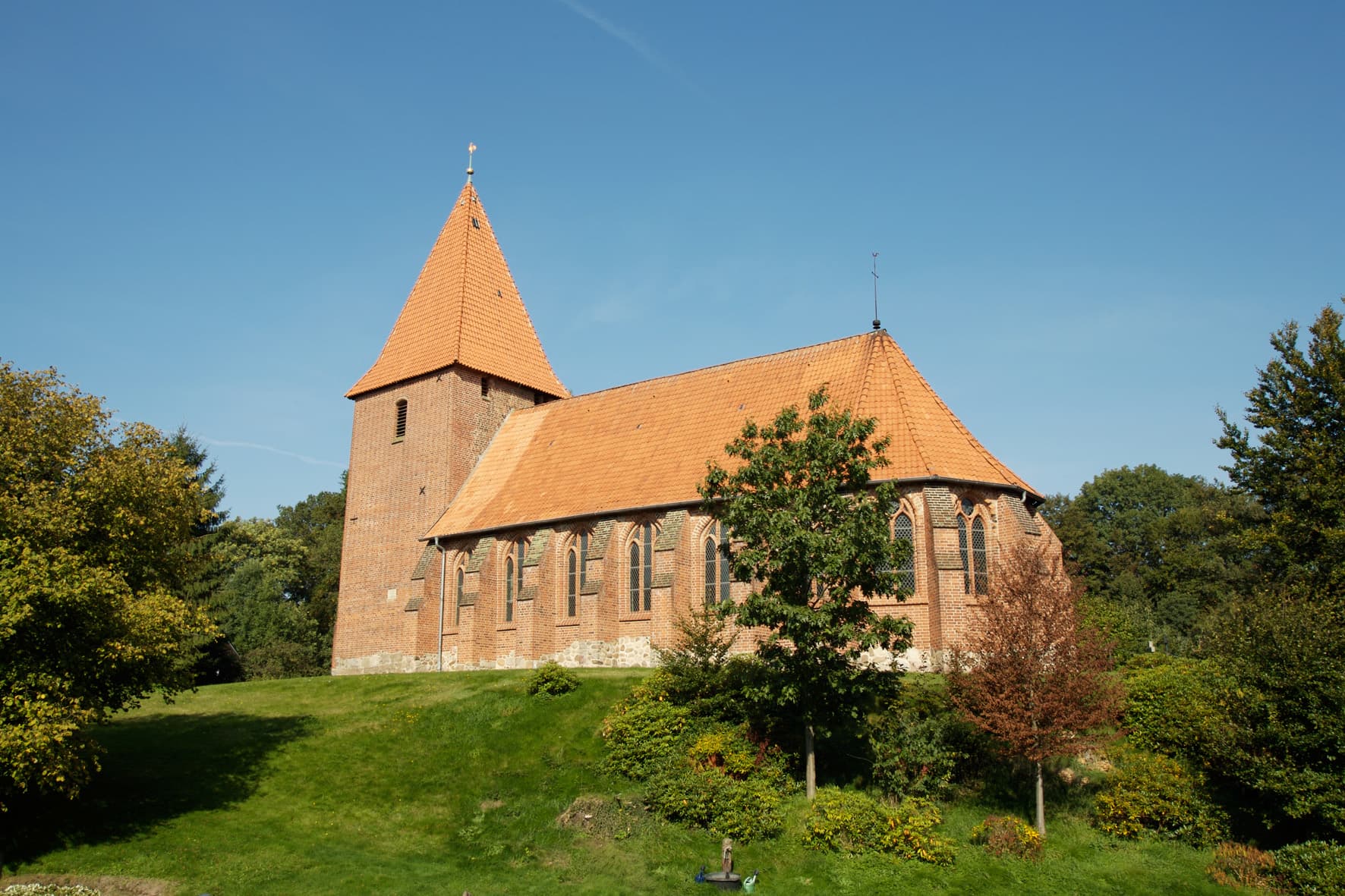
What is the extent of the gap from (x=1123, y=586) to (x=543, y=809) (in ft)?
134

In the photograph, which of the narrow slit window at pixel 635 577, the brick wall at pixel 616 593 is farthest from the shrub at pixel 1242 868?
the narrow slit window at pixel 635 577

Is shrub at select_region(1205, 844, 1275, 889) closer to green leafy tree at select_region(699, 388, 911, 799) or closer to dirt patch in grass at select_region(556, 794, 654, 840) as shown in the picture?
green leafy tree at select_region(699, 388, 911, 799)

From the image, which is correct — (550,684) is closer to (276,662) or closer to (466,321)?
(466,321)

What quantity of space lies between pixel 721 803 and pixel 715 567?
38.6 feet

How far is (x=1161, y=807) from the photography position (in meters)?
20.3

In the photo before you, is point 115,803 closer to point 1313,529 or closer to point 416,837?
point 416,837

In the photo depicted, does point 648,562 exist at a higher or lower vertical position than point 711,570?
higher

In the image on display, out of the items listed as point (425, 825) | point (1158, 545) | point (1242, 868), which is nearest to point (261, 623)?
point (425, 825)

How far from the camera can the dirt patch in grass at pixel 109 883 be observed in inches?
729

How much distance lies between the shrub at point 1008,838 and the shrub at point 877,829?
73cm

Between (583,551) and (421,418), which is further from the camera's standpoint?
(421,418)

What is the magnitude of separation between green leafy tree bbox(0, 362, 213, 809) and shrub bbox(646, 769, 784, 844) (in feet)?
32.6

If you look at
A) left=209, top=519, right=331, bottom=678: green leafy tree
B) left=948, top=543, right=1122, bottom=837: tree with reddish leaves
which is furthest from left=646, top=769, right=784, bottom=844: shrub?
left=209, top=519, right=331, bottom=678: green leafy tree

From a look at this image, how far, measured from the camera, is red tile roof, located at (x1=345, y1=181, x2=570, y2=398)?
4141cm
